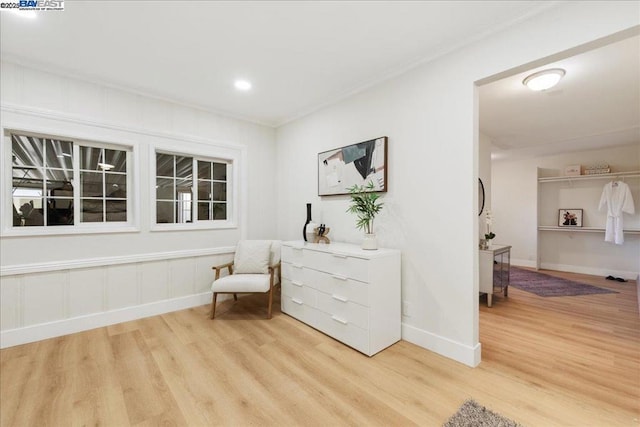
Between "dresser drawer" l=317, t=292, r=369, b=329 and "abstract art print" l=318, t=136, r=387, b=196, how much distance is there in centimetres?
116

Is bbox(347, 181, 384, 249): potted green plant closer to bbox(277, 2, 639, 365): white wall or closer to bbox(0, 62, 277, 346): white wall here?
bbox(277, 2, 639, 365): white wall

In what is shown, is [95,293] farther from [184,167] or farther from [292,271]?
[292,271]

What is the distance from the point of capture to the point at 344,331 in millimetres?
2451

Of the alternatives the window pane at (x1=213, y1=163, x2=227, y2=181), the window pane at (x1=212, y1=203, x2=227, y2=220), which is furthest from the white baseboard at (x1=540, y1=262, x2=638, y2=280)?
the window pane at (x1=213, y1=163, x2=227, y2=181)

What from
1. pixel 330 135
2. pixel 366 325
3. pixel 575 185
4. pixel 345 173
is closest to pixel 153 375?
pixel 366 325

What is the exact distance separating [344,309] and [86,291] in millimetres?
2659

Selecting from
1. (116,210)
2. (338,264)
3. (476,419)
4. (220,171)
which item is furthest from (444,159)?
(116,210)

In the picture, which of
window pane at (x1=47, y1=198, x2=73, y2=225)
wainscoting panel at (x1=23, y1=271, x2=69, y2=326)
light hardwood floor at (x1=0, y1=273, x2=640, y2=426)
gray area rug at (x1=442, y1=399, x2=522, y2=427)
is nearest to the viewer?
gray area rug at (x1=442, y1=399, x2=522, y2=427)

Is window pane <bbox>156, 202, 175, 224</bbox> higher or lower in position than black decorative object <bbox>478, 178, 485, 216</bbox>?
lower

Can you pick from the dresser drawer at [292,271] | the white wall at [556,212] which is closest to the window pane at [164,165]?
the dresser drawer at [292,271]

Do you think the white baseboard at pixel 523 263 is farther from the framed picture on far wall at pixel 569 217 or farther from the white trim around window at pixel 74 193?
the white trim around window at pixel 74 193

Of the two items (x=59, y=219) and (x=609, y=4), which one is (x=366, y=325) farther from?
(x=59, y=219)

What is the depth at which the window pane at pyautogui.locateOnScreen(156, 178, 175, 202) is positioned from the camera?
3320 millimetres

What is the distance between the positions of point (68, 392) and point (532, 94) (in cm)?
499
